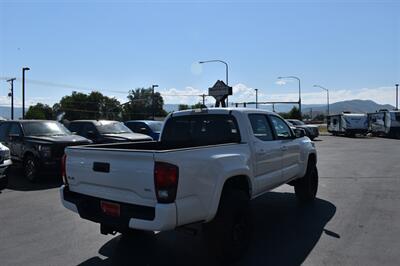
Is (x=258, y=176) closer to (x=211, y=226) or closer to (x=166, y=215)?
(x=211, y=226)

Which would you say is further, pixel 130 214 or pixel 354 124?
pixel 354 124

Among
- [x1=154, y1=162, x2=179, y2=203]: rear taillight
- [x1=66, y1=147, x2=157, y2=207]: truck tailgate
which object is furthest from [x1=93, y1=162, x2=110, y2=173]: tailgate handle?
[x1=154, y1=162, x2=179, y2=203]: rear taillight

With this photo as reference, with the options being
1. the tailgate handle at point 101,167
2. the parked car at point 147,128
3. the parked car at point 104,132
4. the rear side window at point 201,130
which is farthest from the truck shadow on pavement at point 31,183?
the parked car at point 147,128

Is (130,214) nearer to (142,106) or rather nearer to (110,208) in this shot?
(110,208)

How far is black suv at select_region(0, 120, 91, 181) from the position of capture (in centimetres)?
1107

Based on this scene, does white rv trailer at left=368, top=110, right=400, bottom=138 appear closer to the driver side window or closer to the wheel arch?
the driver side window

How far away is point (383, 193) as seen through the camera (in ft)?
30.4

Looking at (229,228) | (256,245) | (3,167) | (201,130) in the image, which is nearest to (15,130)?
(3,167)

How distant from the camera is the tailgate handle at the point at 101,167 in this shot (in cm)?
464

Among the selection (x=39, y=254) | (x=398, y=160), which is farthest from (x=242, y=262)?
(x=398, y=160)

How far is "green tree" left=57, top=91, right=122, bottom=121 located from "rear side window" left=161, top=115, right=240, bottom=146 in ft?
330

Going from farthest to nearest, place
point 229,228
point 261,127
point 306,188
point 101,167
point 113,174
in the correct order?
Result: point 306,188, point 261,127, point 229,228, point 101,167, point 113,174

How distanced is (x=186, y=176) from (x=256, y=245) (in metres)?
1.96

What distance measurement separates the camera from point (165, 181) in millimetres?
4148
